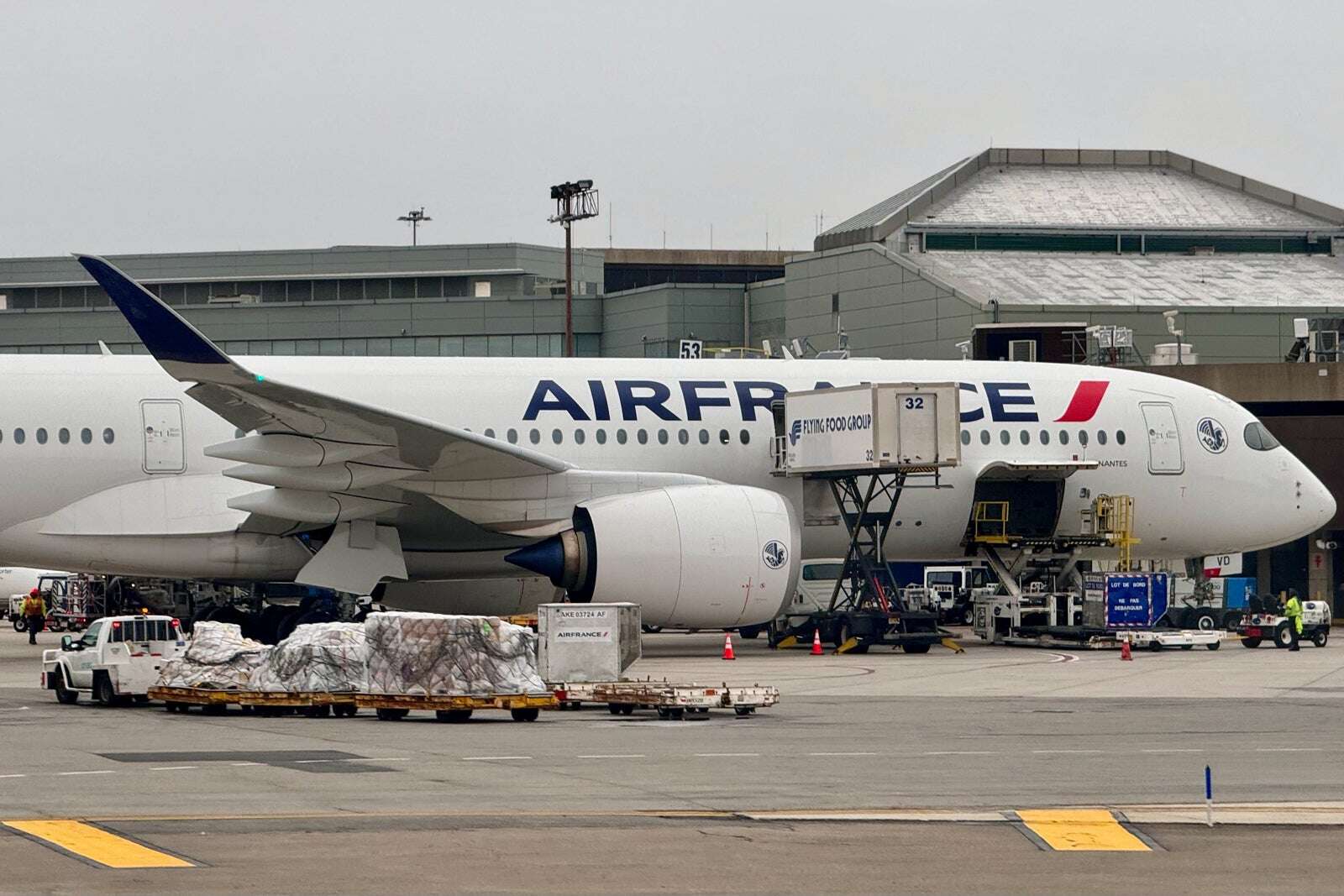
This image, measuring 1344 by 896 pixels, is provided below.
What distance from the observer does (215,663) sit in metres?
19.8

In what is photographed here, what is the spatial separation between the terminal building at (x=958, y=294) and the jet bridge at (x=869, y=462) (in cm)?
1640

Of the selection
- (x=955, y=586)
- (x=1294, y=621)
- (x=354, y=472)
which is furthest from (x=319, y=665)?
(x=955, y=586)

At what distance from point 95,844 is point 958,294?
4730cm

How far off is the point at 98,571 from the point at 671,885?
776 inches

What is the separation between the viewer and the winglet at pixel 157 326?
897 inches

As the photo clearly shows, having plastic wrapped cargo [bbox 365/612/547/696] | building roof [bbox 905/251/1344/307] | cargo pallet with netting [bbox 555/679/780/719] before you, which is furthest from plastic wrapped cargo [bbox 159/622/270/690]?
building roof [bbox 905/251/1344/307]

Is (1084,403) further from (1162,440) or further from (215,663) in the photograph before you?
(215,663)

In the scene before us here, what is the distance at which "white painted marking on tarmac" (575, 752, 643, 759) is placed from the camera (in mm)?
15117

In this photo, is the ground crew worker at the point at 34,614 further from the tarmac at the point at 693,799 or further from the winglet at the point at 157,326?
the tarmac at the point at 693,799

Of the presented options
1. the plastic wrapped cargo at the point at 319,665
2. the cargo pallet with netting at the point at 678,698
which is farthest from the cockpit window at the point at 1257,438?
the plastic wrapped cargo at the point at 319,665

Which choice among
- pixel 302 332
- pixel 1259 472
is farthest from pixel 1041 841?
pixel 302 332

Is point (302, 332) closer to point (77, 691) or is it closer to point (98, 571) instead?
point (98, 571)

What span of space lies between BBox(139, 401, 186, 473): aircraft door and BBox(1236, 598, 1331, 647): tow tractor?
18296mm

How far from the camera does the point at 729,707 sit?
1962 cm
